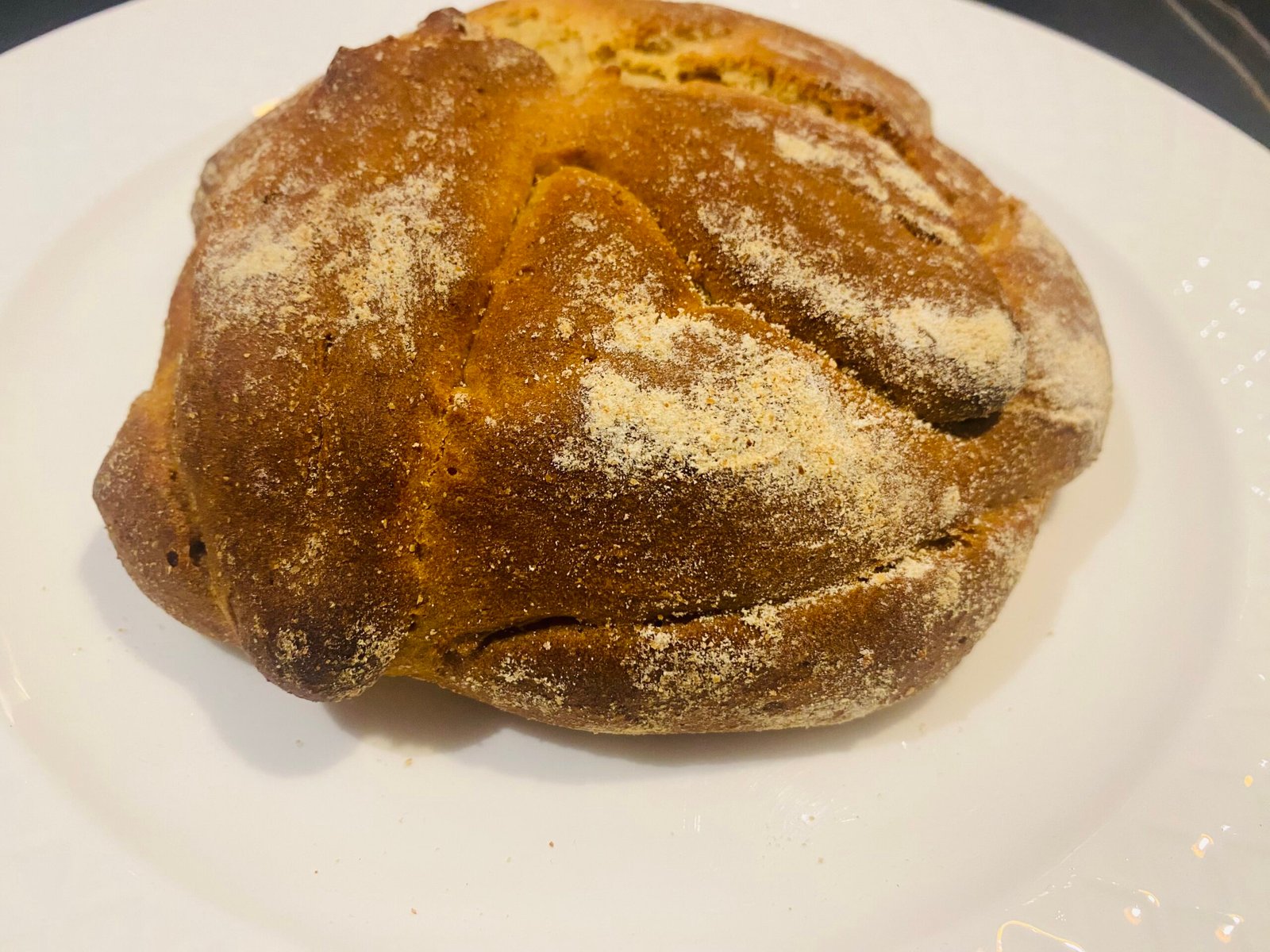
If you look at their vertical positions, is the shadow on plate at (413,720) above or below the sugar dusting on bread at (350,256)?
below

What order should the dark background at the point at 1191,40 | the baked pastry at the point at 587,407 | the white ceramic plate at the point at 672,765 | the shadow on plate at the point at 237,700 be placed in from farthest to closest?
the dark background at the point at 1191,40, the shadow on plate at the point at 237,700, the white ceramic plate at the point at 672,765, the baked pastry at the point at 587,407

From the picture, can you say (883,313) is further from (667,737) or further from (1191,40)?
(1191,40)

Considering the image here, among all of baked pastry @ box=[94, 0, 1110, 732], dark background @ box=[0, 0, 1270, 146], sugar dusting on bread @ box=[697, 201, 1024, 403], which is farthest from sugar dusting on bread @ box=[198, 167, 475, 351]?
dark background @ box=[0, 0, 1270, 146]

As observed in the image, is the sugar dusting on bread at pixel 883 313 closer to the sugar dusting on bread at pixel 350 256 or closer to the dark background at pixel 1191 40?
the sugar dusting on bread at pixel 350 256

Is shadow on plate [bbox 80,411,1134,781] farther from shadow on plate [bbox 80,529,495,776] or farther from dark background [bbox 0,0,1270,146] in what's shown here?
dark background [bbox 0,0,1270,146]

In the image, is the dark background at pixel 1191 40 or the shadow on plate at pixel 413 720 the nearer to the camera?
the shadow on plate at pixel 413 720

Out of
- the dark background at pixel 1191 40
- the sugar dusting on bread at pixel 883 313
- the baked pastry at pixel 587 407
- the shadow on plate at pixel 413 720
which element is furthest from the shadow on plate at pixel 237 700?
the dark background at pixel 1191 40

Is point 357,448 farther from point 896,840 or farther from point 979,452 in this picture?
point 896,840

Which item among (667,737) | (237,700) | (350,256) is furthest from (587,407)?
(237,700)
